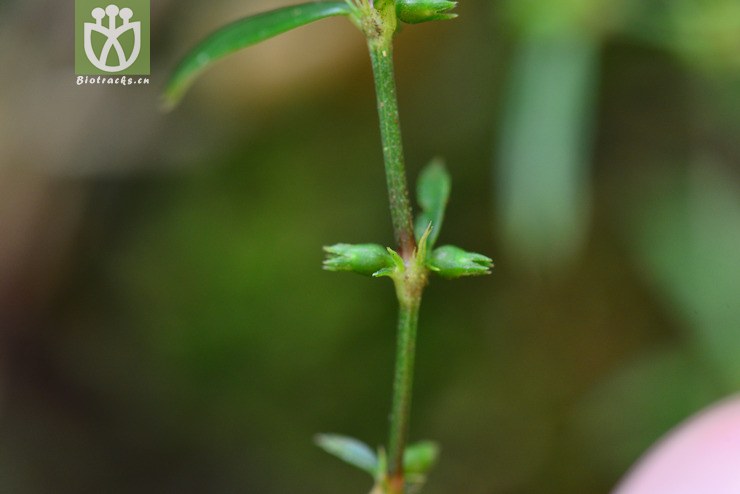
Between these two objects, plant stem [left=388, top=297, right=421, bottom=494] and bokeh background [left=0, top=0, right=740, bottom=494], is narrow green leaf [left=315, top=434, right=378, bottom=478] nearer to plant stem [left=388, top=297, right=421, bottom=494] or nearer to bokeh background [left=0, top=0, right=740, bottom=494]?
plant stem [left=388, top=297, right=421, bottom=494]

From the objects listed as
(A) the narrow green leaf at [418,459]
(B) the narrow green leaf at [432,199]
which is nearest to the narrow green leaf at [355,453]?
(A) the narrow green leaf at [418,459]

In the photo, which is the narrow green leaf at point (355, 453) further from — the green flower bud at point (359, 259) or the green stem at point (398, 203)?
the green flower bud at point (359, 259)

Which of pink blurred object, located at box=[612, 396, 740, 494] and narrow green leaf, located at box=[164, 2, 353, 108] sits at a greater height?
narrow green leaf, located at box=[164, 2, 353, 108]

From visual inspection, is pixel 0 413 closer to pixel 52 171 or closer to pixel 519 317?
pixel 52 171

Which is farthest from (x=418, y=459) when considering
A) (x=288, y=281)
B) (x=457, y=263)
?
(x=288, y=281)

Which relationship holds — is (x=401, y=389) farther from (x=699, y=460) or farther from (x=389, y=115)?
(x=699, y=460)

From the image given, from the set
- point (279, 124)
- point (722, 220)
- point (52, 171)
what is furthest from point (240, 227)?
point (722, 220)

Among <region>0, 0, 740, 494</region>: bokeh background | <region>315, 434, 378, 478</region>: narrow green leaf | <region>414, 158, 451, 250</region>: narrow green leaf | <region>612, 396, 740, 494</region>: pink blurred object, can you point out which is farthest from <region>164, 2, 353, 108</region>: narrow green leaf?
<region>0, 0, 740, 494</region>: bokeh background
